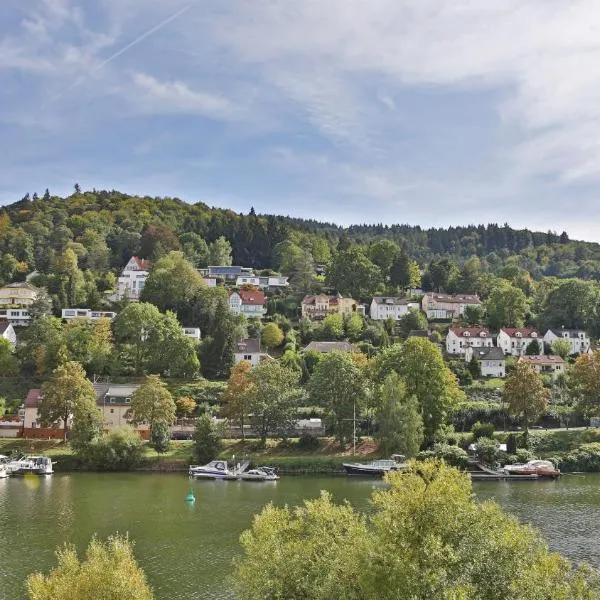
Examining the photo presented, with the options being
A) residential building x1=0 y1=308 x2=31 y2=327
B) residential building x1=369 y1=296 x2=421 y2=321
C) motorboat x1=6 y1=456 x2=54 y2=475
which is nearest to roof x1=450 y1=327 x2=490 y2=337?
residential building x1=369 y1=296 x2=421 y2=321

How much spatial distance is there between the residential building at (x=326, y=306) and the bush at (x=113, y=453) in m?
56.8

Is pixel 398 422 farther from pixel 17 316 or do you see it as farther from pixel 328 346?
pixel 17 316

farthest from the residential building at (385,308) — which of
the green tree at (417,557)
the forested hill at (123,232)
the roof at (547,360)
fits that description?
the green tree at (417,557)

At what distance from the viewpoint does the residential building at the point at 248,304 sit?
117994mm

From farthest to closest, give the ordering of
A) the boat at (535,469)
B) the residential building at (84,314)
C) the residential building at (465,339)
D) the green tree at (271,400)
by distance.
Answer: the residential building at (84,314) < the residential building at (465,339) < the green tree at (271,400) < the boat at (535,469)

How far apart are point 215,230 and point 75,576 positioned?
148237 millimetres

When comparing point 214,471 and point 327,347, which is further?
point 327,347

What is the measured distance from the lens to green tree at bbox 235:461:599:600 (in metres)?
18.8

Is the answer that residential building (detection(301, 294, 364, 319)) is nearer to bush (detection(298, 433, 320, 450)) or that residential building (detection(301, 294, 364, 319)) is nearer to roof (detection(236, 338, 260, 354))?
roof (detection(236, 338, 260, 354))

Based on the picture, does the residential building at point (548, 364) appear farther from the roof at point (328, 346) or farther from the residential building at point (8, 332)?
the residential building at point (8, 332)

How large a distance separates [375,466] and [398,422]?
4.40 meters

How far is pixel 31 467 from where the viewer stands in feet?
205

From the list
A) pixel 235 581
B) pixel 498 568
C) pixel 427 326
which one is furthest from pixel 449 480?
pixel 427 326

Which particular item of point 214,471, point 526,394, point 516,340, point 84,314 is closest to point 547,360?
point 516,340
